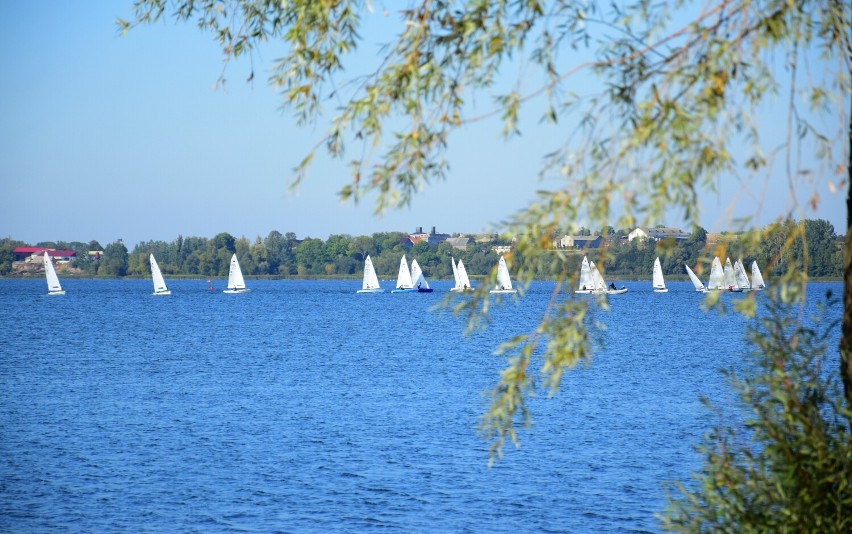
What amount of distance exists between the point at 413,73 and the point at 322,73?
119 cm

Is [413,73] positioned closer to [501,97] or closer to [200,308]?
[501,97]

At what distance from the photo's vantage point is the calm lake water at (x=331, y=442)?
2073 cm

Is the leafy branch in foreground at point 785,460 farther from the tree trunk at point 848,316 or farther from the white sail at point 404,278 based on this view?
the white sail at point 404,278

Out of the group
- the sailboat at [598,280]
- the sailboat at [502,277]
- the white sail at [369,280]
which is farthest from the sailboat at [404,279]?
the sailboat at [598,280]

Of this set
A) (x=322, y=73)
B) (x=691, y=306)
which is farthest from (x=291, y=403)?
(x=691, y=306)

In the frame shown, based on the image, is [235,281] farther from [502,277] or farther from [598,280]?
[598,280]

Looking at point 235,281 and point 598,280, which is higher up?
point 598,280

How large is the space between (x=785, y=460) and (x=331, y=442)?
2059 cm

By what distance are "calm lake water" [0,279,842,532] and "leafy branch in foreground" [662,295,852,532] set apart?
264 centimetres

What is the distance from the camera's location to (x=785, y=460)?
9172 millimetres

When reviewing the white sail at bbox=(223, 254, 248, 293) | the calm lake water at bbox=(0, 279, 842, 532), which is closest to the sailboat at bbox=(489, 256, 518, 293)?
the calm lake water at bbox=(0, 279, 842, 532)

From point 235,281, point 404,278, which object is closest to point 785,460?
point 235,281

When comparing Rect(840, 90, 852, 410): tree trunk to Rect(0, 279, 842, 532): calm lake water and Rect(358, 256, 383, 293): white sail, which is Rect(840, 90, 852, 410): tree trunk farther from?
Rect(358, 256, 383, 293): white sail

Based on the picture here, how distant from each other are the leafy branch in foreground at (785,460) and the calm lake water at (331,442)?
8.65 feet
